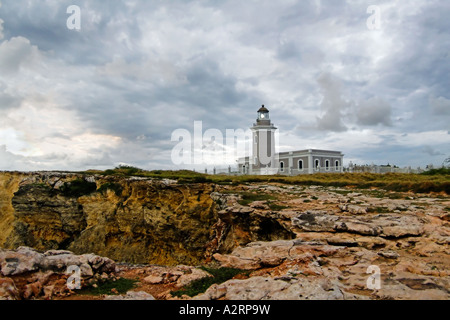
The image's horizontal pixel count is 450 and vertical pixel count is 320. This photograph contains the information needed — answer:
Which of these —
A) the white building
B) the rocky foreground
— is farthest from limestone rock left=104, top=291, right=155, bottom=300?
the white building

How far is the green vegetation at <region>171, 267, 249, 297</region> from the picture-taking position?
17.8 ft

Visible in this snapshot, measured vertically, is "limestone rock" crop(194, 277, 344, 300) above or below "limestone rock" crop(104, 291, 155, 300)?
above

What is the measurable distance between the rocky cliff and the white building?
2428cm

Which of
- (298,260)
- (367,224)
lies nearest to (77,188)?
(298,260)

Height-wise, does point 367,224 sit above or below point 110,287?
above

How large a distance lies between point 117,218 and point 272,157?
27.7 metres

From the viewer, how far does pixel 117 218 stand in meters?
19.4

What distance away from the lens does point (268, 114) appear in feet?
138

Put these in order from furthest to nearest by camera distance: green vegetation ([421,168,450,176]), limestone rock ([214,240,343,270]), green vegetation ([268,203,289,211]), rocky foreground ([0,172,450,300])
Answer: green vegetation ([421,168,450,176])
green vegetation ([268,203,289,211])
limestone rock ([214,240,343,270])
rocky foreground ([0,172,450,300])

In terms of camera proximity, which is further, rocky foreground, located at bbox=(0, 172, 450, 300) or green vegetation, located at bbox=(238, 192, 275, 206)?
green vegetation, located at bbox=(238, 192, 275, 206)

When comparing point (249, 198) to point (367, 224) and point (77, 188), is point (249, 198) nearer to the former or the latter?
point (367, 224)

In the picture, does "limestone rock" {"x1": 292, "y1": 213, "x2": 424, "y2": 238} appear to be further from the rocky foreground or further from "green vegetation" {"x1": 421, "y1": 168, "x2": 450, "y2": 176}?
"green vegetation" {"x1": 421, "y1": 168, "x2": 450, "y2": 176}

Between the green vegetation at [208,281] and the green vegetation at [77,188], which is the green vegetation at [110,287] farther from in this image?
the green vegetation at [77,188]

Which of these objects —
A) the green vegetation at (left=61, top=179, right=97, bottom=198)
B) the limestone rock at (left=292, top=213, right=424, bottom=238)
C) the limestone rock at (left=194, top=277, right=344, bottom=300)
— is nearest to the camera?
the limestone rock at (left=194, top=277, right=344, bottom=300)
